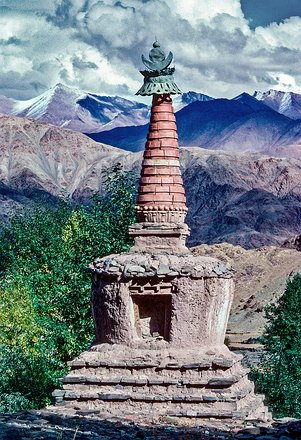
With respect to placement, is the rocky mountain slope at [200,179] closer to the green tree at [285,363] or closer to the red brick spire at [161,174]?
the green tree at [285,363]

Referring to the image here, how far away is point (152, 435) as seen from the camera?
13.2m

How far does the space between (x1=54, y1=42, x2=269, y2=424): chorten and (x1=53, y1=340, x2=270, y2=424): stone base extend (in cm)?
2

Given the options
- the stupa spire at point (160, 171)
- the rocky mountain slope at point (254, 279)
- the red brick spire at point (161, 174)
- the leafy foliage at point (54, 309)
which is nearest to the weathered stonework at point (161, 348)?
the stupa spire at point (160, 171)

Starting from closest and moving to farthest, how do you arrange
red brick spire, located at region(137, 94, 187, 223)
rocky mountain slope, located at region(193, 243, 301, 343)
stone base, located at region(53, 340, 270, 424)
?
1. stone base, located at region(53, 340, 270, 424)
2. red brick spire, located at region(137, 94, 187, 223)
3. rocky mountain slope, located at region(193, 243, 301, 343)

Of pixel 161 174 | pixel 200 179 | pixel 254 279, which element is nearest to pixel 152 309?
pixel 161 174

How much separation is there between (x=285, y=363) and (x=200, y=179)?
107121mm

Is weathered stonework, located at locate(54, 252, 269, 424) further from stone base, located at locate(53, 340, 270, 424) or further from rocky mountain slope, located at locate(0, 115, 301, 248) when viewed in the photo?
rocky mountain slope, located at locate(0, 115, 301, 248)

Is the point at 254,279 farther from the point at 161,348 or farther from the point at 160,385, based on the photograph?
the point at 160,385

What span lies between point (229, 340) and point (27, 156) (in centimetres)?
8597

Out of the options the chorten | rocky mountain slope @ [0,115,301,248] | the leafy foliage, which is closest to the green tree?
the leafy foliage

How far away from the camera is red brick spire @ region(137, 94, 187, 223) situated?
17.5m

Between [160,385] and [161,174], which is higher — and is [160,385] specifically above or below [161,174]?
below

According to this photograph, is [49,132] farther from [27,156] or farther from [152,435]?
[152,435]

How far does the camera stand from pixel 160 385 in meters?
15.5
